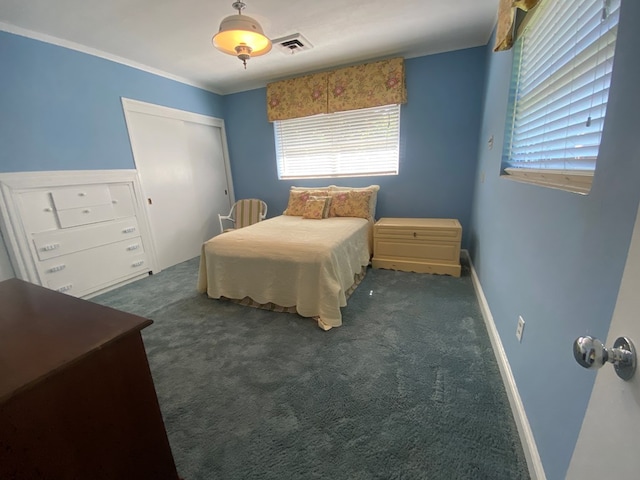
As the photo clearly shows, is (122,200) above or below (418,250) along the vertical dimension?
above

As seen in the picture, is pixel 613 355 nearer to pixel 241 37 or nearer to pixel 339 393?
pixel 339 393

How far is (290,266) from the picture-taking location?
87.5 inches

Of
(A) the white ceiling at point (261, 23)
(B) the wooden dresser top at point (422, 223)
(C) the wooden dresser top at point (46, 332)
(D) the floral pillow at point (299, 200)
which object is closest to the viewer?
(C) the wooden dresser top at point (46, 332)

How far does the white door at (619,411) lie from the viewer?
0.41 meters

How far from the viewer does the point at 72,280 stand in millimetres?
2670

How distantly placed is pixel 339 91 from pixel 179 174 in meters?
2.41

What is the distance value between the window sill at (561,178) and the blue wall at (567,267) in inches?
1.1

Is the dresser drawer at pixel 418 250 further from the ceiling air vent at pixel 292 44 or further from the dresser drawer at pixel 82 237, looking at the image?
the dresser drawer at pixel 82 237

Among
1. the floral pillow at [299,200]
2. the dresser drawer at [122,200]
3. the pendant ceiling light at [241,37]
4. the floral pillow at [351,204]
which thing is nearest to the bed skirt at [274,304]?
the floral pillow at [351,204]

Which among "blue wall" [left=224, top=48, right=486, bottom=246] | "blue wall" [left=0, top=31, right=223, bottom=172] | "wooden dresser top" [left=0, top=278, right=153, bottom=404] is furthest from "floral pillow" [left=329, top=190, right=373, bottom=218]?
"wooden dresser top" [left=0, top=278, right=153, bottom=404]

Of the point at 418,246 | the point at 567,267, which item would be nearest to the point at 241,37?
the point at 567,267

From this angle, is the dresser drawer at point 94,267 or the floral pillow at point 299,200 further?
the floral pillow at point 299,200

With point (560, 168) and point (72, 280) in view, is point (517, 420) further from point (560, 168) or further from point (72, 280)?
point (72, 280)

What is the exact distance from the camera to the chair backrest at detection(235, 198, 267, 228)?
409 centimetres
